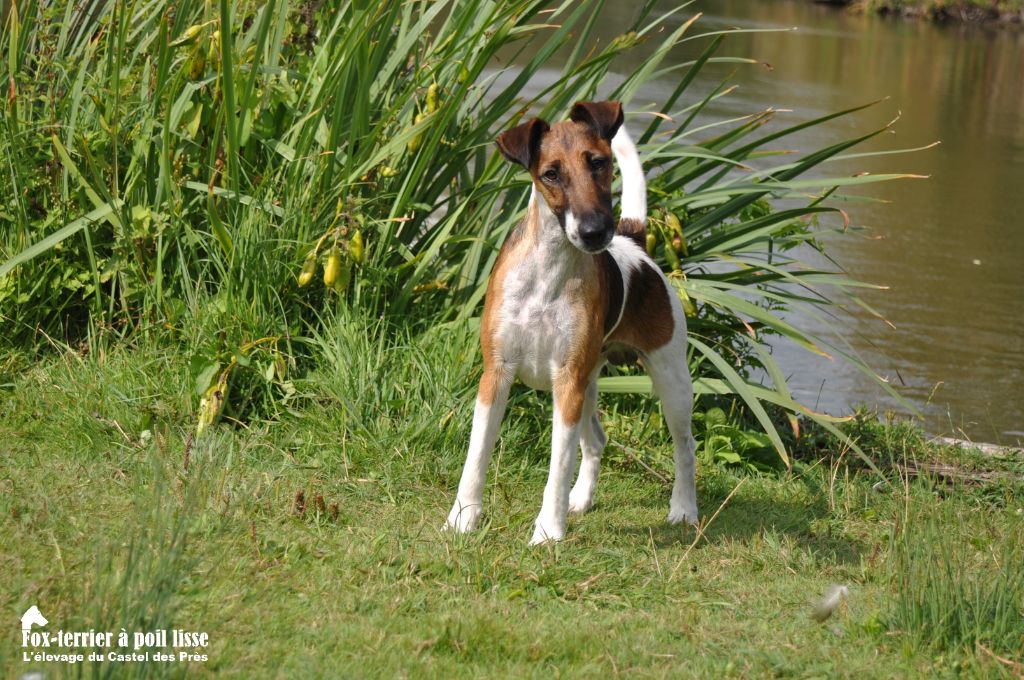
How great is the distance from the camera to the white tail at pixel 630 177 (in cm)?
498

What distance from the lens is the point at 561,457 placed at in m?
4.30

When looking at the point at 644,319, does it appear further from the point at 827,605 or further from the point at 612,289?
the point at 827,605

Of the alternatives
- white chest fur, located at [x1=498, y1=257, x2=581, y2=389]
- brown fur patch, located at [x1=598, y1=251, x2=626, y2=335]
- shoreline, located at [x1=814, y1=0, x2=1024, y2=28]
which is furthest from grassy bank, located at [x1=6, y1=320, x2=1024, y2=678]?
shoreline, located at [x1=814, y1=0, x2=1024, y2=28]

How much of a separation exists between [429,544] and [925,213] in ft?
29.4

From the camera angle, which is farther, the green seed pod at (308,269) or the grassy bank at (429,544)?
the green seed pod at (308,269)

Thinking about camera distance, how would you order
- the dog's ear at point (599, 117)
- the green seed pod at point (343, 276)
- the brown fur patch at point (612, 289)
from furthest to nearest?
1. the green seed pod at point (343, 276)
2. the brown fur patch at point (612, 289)
3. the dog's ear at point (599, 117)

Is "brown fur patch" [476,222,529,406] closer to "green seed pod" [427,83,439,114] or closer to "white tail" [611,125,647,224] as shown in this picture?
"white tail" [611,125,647,224]

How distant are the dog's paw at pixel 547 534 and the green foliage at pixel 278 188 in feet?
4.02

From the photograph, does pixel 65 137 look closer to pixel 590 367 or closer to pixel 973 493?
pixel 590 367

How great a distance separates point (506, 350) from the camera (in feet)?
14.3

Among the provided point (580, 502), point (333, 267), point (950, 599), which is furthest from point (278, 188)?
point (950, 599)

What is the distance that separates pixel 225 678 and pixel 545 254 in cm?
184

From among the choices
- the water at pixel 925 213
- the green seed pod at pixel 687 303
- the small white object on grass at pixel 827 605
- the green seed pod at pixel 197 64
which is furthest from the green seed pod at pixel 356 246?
the water at pixel 925 213

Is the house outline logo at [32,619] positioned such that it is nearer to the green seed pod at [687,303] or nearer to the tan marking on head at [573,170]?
the tan marking on head at [573,170]
